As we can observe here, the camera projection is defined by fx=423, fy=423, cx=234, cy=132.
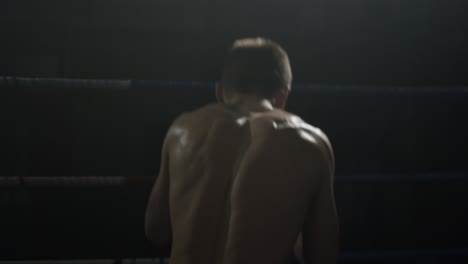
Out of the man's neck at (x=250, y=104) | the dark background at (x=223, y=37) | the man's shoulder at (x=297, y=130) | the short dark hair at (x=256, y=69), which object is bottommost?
the dark background at (x=223, y=37)

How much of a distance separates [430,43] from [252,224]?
365 cm

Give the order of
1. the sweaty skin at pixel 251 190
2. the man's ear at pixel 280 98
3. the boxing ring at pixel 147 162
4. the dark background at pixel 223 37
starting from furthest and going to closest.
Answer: the boxing ring at pixel 147 162 → the dark background at pixel 223 37 → the man's ear at pixel 280 98 → the sweaty skin at pixel 251 190

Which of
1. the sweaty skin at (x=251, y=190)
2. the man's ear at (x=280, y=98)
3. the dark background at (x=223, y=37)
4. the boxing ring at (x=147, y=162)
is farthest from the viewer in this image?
the boxing ring at (x=147, y=162)

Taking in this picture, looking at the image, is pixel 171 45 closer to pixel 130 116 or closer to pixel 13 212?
pixel 130 116

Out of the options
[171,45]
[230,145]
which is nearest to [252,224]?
[230,145]

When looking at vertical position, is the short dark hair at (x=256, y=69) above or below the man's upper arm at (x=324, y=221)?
above

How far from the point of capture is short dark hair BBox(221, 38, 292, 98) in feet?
3.30

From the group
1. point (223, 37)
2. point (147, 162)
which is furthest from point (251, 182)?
point (147, 162)

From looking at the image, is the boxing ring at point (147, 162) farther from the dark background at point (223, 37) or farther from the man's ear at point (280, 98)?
the man's ear at point (280, 98)

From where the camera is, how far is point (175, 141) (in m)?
1.01

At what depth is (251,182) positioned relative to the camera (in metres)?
0.93

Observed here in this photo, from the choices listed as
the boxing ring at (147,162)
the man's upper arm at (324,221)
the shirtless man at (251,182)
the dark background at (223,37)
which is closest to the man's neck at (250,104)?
the shirtless man at (251,182)

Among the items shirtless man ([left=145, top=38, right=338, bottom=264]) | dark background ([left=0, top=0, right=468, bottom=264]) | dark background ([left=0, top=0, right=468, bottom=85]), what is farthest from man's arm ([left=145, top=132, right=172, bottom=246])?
dark background ([left=0, top=0, right=468, bottom=85])

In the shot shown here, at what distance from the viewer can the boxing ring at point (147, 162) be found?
158 inches
